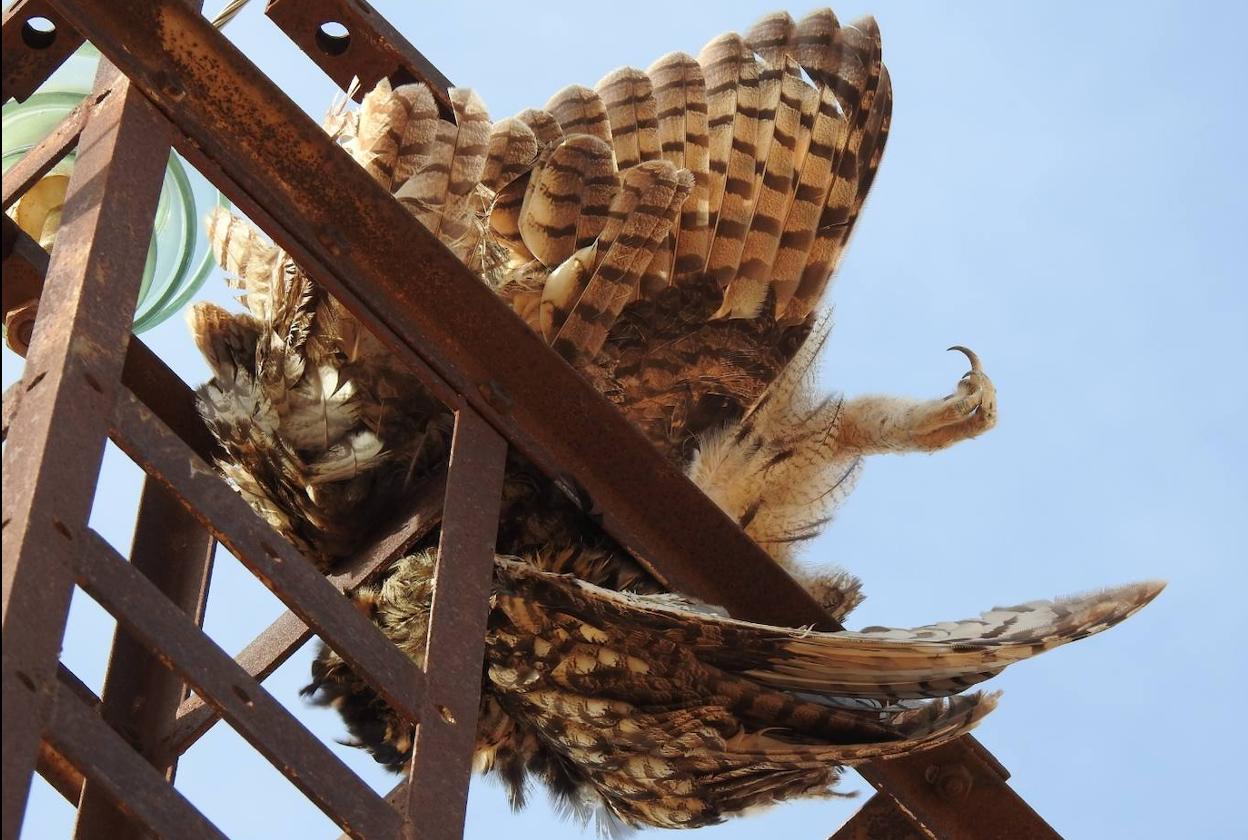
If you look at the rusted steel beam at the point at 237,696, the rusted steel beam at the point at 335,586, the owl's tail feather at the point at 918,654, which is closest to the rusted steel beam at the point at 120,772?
the rusted steel beam at the point at 237,696

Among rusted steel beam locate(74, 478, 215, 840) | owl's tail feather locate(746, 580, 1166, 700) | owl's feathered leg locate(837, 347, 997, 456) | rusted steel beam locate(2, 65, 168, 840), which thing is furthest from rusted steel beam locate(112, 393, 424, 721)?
owl's feathered leg locate(837, 347, 997, 456)

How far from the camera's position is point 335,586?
4.34m

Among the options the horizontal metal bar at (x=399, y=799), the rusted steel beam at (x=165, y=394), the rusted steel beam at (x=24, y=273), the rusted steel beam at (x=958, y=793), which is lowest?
the rusted steel beam at (x=958, y=793)

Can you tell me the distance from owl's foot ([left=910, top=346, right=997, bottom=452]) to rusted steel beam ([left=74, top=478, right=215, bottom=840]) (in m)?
2.06

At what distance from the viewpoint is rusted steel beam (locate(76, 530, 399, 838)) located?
3.11 meters

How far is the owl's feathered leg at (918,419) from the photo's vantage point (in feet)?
18.5

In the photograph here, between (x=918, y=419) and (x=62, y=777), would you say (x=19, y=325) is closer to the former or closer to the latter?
(x=62, y=777)

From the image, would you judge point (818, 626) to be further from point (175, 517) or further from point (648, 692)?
point (175, 517)

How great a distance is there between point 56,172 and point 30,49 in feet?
3.42

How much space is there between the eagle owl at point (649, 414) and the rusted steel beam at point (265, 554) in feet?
2.29

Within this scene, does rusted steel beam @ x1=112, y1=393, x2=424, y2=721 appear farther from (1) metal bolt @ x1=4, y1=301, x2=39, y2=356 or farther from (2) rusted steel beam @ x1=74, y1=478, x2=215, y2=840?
(1) metal bolt @ x1=4, y1=301, x2=39, y2=356

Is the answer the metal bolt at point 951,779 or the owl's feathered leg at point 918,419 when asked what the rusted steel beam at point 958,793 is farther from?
the owl's feathered leg at point 918,419

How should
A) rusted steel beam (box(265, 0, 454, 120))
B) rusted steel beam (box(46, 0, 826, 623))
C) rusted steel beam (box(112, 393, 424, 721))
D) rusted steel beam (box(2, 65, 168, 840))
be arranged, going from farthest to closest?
rusted steel beam (box(265, 0, 454, 120)), rusted steel beam (box(46, 0, 826, 623)), rusted steel beam (box(112, 393, 424, 721)), rusted steel beam (box(2, 65, 168, 840))

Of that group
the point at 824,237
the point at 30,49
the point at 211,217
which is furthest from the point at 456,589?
the point at 824,237
